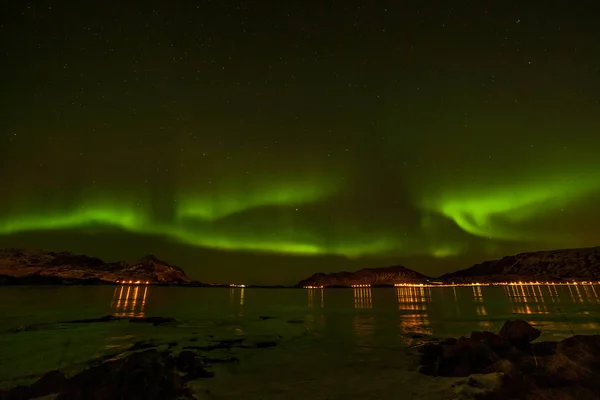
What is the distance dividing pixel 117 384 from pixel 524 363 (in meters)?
12.3

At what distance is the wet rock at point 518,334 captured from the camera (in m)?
17.1

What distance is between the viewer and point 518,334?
1742 cm

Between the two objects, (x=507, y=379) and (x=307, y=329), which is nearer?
(x=507, y=379)

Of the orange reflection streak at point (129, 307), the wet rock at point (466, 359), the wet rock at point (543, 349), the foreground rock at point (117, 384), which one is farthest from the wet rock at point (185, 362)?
the orange reflection streak at point (129, 307)

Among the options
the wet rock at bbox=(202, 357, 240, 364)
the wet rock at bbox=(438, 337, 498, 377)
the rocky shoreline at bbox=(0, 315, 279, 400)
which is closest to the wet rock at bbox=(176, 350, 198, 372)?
the rocky shoreline at bbox=(0, 315, 279, 400)

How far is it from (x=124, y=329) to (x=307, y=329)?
14531 mm

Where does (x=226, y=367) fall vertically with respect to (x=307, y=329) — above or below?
Answer: below

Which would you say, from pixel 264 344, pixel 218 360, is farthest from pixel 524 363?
pixel 264 344

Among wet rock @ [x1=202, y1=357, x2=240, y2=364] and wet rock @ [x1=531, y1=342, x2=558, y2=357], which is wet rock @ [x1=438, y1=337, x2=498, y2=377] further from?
wet rock @ [x1=202, y1=357, x2=240, y2=364]

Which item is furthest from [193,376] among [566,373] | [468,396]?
[566,373]

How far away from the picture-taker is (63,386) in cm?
1128

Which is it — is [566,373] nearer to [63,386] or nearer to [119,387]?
[119,387]

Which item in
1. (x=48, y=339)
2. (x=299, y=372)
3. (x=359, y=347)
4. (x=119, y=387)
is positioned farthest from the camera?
(x=48, y=339)

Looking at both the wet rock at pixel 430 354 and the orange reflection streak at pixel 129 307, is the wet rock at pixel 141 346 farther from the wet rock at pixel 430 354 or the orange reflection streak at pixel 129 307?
the orange reflection streak at pixel 129 307
